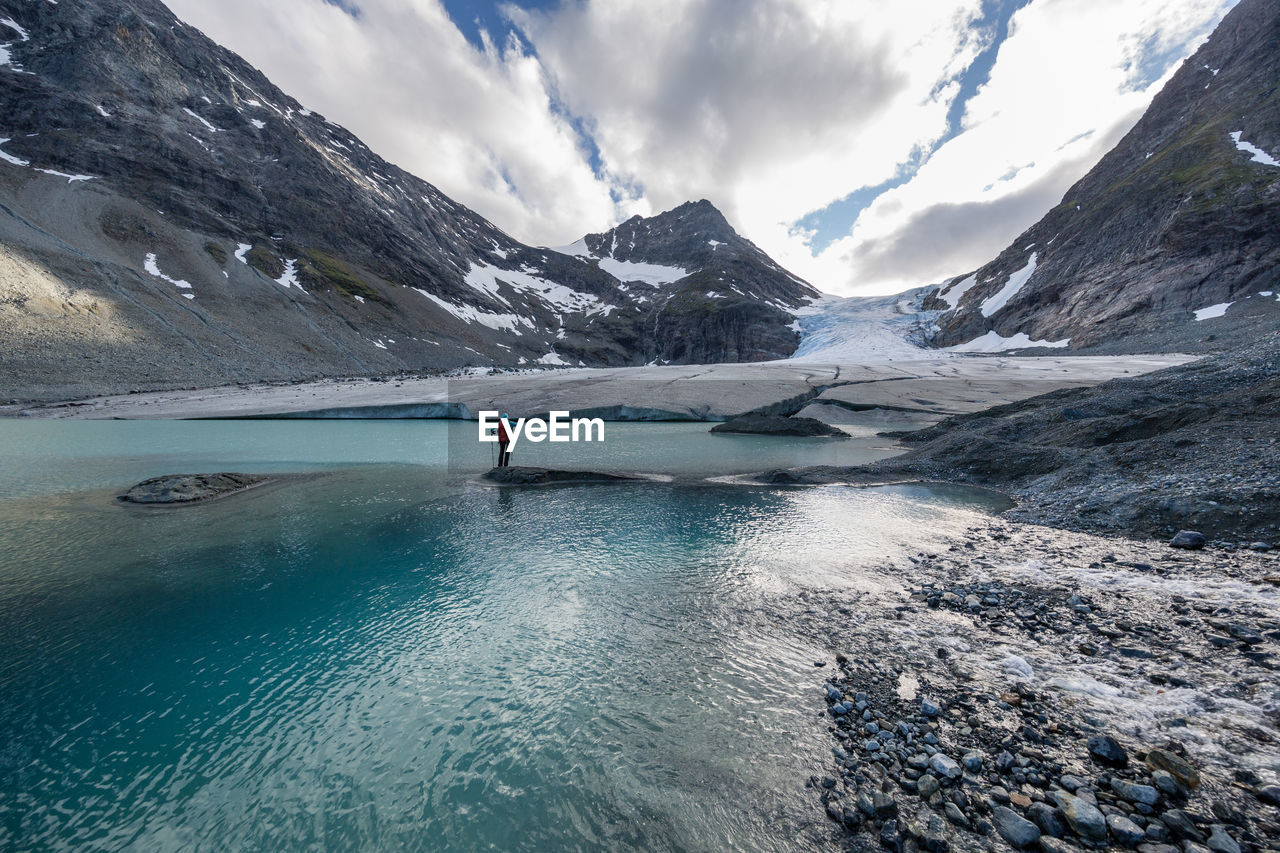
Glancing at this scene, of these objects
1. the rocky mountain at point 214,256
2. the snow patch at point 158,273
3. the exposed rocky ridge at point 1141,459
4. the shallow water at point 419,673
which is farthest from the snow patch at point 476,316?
the exposed rocky ridge at point 1141,459

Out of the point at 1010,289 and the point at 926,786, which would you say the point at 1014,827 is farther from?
the point at 1010,289

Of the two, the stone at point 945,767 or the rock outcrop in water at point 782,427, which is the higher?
the rock outcrop in water at point 782,427

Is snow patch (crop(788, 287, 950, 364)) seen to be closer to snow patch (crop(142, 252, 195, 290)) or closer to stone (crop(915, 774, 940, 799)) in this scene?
stone (crop(915, 774, 940, 799))

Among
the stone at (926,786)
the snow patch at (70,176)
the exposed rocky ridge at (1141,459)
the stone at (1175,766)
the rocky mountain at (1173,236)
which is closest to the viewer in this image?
the stone at (1175,766)

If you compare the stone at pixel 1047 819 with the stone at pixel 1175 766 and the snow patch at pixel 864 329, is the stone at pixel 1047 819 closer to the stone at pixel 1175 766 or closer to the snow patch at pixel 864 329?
the stone at pixel 1175 766

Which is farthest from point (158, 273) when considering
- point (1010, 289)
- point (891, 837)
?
point (1010, 289)

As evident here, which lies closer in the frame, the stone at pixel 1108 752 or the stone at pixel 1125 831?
the stone at pixel 1125 831
